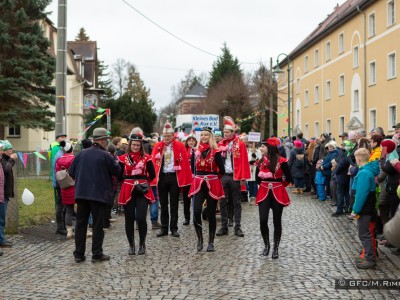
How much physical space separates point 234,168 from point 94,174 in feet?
10.7

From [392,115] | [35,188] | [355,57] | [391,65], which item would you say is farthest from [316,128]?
[35,188]

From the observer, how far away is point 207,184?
31.1ft

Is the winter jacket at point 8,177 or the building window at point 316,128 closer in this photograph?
the winter jacket at point 8,177

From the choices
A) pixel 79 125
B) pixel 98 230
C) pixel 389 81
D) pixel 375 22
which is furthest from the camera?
pixel 79 125

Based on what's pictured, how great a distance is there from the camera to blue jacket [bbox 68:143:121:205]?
859 cm

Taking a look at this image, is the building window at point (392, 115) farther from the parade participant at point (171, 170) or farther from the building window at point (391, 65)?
the parade participant at point (171, 170)

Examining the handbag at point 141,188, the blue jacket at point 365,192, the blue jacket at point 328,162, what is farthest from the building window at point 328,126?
the blue jacket at point 365,192

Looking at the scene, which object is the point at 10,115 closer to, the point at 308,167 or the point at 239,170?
the point at 308,167

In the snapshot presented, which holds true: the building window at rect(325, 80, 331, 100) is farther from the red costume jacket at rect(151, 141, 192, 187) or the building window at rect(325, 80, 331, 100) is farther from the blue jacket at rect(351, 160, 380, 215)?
the blue jacket at rect(351, 160, 380, 215)

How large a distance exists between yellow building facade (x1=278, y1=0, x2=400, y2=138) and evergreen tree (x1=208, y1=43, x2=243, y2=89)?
22236mm

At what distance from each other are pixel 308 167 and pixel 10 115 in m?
20.4

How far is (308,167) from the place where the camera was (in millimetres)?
20281

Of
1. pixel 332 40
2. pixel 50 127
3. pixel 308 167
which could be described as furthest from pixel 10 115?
pixel 332 40

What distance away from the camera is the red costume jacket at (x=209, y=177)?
9461 mm
